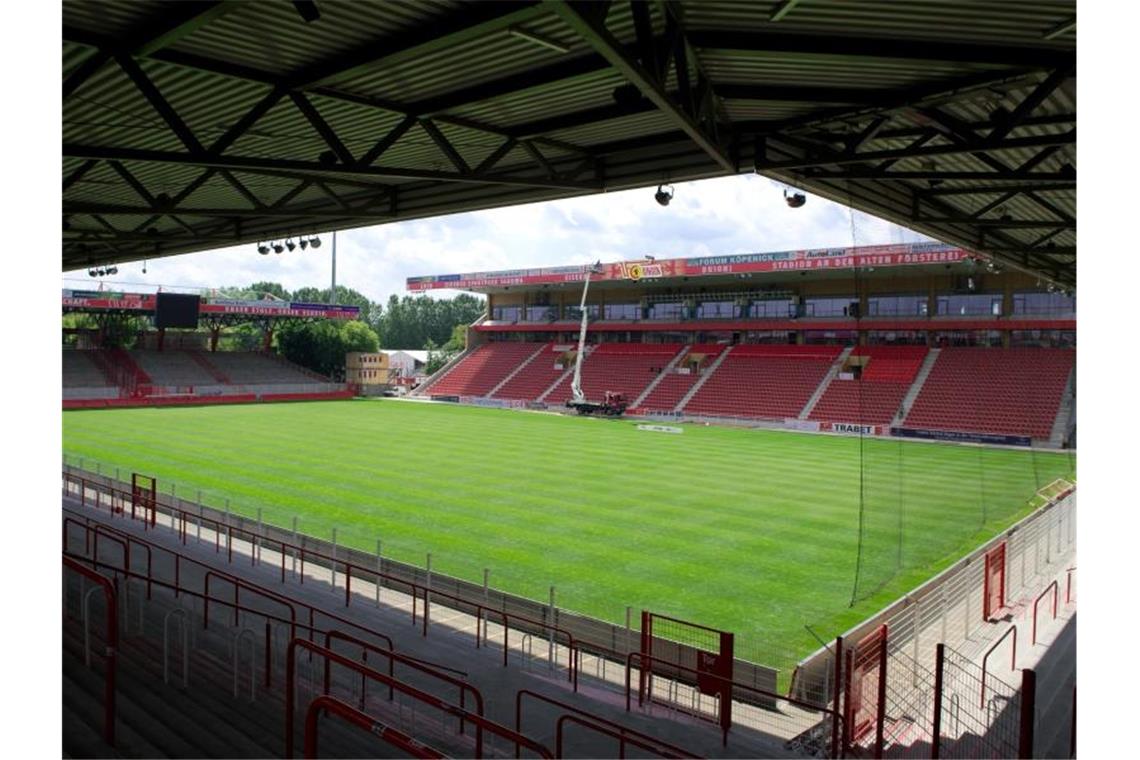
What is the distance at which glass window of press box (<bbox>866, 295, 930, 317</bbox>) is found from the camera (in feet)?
155

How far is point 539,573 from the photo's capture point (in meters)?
15.6

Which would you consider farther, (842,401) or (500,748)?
(842,401)

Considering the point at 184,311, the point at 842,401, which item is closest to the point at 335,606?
the point at 842,401

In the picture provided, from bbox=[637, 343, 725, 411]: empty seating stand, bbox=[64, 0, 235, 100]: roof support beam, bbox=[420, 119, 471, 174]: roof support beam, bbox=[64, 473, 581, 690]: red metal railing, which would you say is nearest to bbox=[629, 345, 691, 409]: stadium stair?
bbox=[637, 343, 725, 411]: empty seating stand

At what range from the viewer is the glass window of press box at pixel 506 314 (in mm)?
69125

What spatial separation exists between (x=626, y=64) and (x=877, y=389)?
1716 inches

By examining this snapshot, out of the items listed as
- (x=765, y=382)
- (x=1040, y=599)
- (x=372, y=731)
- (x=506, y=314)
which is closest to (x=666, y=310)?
(x=765, y=382)

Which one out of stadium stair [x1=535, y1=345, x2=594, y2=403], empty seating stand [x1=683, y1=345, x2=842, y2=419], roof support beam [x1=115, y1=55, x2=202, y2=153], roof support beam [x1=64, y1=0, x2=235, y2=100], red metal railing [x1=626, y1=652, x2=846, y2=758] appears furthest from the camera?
stadium stair [x1=535, y1=345, x2=594, y2=403]

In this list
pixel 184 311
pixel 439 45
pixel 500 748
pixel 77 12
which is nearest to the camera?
pixel 77 12

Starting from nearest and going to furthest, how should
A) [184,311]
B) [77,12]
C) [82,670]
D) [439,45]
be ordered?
1. [77,12]
2. [439,45]
3. [82,670]
4. [184,311]

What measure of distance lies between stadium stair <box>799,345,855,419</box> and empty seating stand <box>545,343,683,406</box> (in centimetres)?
1204

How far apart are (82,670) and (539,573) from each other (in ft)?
29.3

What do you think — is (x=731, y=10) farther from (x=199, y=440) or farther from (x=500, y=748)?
(x=199, y=440)

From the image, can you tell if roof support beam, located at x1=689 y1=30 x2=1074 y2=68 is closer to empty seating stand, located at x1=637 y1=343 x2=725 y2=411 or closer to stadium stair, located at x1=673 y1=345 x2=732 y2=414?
stadium stair, located at x1=673 y1=345 x2=732 y2=414
